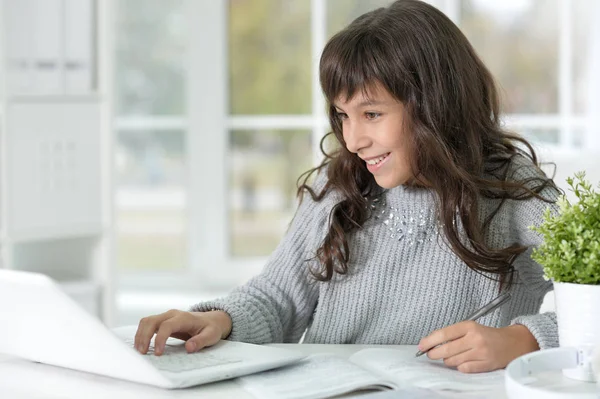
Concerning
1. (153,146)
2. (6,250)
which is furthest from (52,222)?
(153,146)

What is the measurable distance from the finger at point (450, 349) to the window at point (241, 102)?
2.11 meters

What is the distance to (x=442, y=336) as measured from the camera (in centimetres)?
117

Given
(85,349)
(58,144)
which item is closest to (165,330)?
(85,349)

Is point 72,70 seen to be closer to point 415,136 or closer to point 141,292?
point 141,292

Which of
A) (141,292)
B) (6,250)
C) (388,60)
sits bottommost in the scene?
(141,292)

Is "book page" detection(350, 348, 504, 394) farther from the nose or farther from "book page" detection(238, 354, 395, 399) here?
the nose

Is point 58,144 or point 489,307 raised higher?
point 58,144

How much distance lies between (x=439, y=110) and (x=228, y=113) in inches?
78.8

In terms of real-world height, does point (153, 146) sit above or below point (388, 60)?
below

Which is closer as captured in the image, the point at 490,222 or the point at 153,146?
the point at 490,222

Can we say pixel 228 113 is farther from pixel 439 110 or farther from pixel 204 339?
pixel 204 339

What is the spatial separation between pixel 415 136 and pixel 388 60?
125 mm

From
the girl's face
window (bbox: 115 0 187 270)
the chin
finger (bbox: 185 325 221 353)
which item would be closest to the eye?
the girl's face

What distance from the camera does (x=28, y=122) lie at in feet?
8.77
